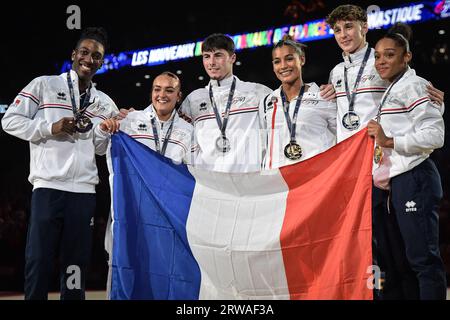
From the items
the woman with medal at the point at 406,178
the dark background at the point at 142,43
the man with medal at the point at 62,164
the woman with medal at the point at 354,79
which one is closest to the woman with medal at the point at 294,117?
the woman with medal at the point at 354,79

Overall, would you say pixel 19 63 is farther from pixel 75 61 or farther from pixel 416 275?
pixel 416 275

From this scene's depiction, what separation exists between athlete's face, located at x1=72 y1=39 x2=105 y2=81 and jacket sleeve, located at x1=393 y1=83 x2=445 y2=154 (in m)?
2.02

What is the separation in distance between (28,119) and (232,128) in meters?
1.38

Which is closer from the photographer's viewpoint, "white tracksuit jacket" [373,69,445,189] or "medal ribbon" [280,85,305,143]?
"white tracksuit jacket" [373,69,445,189]

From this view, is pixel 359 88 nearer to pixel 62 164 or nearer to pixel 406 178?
pixel 406 178

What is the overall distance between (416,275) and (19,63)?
11867 mm

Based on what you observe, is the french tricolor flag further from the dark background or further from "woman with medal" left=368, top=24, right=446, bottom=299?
the dark background

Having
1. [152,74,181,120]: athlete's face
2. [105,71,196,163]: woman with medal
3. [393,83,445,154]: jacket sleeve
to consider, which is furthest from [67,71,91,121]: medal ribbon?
[393,83,445,154]: jacket sleeve

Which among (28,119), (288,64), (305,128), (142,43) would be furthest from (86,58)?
(142,43)

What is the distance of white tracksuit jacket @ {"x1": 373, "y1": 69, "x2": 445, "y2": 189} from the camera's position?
10.5ft

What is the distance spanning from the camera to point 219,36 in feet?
13.7

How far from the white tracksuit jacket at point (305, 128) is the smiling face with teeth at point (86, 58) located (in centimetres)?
123

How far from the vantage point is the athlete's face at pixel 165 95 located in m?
4.02

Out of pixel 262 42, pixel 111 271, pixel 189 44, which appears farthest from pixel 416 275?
pixel 189 44
